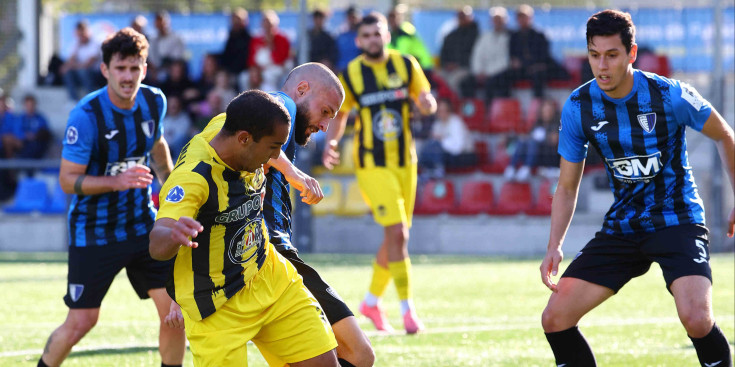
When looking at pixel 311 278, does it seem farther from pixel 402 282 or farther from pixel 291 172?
pixel 402 282

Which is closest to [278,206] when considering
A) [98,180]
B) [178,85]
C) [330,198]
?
[98,180]

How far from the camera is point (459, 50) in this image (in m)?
16.1

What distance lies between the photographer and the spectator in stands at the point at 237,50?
1612 cm

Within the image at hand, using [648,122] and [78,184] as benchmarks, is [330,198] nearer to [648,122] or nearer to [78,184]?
[78,184]

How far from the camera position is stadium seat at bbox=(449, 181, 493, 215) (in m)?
15.3

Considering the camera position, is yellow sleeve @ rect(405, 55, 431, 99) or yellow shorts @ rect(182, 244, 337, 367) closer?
yellow shorts @ rect(182, 244, 337, 367)

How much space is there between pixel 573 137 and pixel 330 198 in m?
10.9

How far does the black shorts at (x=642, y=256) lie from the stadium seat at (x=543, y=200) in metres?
10.1

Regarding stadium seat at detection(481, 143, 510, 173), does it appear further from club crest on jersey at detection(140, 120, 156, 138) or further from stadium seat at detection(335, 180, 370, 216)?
club crest on jersey at detection(140, 120, 156, 138)

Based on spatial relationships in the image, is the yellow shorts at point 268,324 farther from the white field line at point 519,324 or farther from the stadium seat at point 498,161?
the stadium seat at point 498,161

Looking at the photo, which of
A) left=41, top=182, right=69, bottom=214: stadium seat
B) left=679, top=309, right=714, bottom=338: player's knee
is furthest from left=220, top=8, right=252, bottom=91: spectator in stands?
left=679, top=309, right=714, bottom=338: player's knee

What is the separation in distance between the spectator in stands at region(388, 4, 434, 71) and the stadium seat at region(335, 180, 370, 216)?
→ 216cm

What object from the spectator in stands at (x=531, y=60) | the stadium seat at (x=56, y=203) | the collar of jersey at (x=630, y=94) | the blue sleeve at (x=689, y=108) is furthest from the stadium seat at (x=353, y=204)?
the blue sleeve at (x=689, y=108)

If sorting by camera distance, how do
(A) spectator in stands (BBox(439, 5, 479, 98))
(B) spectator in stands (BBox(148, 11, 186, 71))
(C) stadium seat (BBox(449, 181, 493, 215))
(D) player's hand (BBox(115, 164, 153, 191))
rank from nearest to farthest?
(D) player's hand (BBox(115, 164, 153, 191)) → (C) stadium seat (BBox(449, 181, 493, 215)) → (A) spectator in stands (BBox(439, 5, 479, 98)) → (B) spectator in stands (BBox(148, 11, 186, 71))
